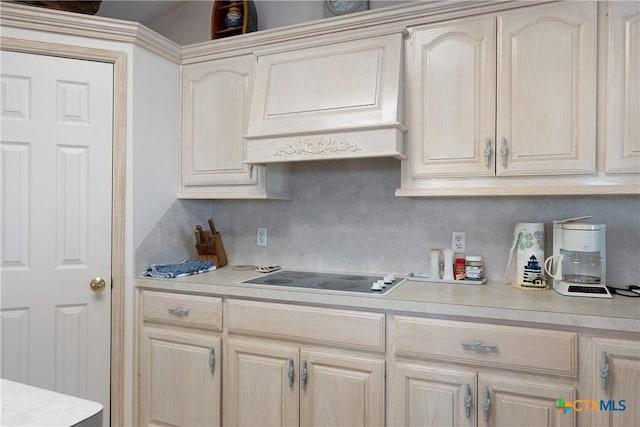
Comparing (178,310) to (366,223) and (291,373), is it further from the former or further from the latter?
(366,223)

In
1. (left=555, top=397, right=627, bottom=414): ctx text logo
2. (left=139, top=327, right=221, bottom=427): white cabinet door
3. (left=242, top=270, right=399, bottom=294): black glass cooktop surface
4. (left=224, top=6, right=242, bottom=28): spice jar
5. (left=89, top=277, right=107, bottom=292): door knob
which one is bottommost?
(left=139, top=327, right=221, bottom=427): white cabinet door

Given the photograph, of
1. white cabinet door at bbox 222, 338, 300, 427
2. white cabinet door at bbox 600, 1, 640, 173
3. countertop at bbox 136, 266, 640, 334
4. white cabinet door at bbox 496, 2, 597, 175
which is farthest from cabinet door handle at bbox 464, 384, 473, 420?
white cabinet door at bbox 600, 1, 640, 173

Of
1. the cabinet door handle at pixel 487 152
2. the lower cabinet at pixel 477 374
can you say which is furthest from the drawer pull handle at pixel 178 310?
the cabinet door handle at pixel 487 152

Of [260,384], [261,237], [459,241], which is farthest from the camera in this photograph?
[261,237]

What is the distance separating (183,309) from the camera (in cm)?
199

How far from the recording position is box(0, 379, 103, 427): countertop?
700 mm

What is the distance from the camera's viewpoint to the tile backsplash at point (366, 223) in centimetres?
186

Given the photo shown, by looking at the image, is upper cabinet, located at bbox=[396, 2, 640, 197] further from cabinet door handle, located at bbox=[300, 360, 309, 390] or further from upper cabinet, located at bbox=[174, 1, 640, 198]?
cabinet door handle, located at bbox=[300, 360, 309, 390]

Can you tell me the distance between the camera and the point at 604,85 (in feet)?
5.25

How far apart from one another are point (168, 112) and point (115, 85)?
327 millimetres

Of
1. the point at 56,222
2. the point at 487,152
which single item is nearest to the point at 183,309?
the point at 56,222

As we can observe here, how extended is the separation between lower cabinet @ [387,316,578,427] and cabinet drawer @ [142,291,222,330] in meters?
0.87

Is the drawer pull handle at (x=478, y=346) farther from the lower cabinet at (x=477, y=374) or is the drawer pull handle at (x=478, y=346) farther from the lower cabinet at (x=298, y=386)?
the lower cabinet at (x=298, y=386)

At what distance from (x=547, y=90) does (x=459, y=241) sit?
82 cm
